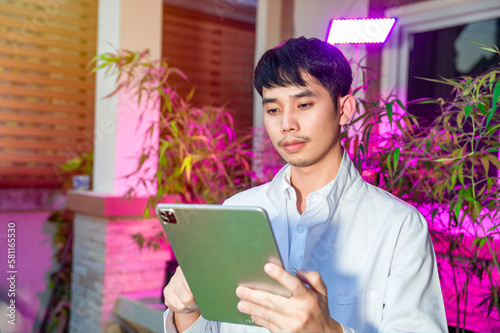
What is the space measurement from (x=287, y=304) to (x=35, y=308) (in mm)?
4289

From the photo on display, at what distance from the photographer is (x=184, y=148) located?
2.98 m

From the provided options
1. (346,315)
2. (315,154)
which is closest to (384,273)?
(346,315)

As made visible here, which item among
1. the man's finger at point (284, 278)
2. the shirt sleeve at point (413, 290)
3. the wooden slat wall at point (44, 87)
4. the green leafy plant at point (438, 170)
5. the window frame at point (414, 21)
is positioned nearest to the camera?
the man's finger at point (284, 278)

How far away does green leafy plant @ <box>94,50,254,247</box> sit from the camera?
9.70 ft

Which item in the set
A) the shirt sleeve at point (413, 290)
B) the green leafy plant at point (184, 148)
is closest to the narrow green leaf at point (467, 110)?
the shirt sleeve at point (413, 290)

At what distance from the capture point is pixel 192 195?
11.1 ft

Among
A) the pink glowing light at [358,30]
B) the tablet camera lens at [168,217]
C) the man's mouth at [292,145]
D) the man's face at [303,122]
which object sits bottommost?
the tablet camera lens at [168,217]

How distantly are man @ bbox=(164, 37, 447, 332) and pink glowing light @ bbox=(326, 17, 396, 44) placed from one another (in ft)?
3.55

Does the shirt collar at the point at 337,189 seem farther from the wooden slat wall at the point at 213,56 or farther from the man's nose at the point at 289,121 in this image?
the wooden slat wall at the point at 213,56

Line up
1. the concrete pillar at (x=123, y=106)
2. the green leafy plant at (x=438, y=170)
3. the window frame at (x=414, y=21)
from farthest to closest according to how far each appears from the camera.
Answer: the concrete pillar at (x=123, y=106) → the window frame at (x=414, y=21) → the green leafy plant at (x=438, y=170)

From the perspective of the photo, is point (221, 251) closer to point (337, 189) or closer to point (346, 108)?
point (337, 189)

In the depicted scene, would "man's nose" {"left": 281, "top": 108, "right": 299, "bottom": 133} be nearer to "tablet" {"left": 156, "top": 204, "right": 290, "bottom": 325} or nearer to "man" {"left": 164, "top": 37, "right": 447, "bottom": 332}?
"man" {"left": 164, "top": 37, "right": 447, "bottom": 332}

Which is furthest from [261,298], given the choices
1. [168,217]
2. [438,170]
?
[438,170]

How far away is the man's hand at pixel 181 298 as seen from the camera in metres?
1.07
